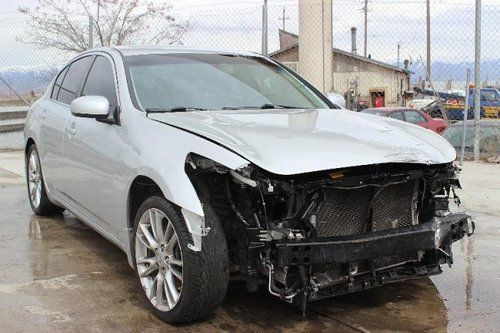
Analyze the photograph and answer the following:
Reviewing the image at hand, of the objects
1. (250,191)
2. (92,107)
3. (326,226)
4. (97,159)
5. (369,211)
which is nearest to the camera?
(250,191)

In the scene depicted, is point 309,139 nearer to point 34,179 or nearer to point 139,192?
point 139,192

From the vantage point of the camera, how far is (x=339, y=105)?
515 centimetres

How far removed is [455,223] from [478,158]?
7313 millimetres

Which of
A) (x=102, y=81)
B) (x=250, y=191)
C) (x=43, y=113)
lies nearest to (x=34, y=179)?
(x=43, y=113)

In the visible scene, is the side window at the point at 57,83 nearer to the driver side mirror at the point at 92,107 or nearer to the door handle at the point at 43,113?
the door handle at the point at 43,113

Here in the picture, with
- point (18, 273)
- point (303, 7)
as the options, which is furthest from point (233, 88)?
point (303, 7)

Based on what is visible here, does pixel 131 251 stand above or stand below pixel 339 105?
below

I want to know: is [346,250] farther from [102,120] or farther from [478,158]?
[478,158]

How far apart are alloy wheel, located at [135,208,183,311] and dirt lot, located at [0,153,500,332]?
0.16 metres

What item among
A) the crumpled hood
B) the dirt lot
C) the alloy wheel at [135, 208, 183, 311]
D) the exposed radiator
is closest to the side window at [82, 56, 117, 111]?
the crumpled hood

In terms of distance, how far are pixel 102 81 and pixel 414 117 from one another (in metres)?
17.3

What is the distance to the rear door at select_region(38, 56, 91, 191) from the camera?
16.9 feet

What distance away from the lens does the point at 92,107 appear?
404 centimetres

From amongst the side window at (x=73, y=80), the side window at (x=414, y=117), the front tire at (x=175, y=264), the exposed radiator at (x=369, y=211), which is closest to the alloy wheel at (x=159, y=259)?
the front tire at (x=175, y=264)
